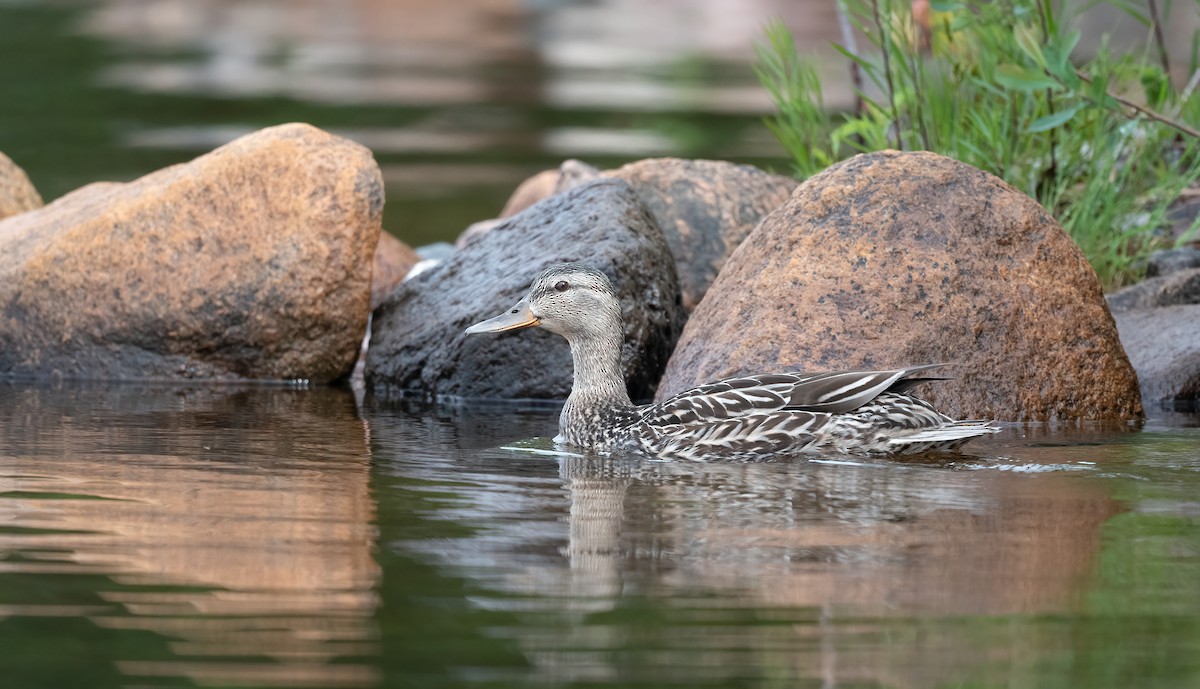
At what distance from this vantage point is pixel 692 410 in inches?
307

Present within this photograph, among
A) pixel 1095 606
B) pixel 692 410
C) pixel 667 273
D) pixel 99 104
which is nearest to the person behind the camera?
pixel 1095 606

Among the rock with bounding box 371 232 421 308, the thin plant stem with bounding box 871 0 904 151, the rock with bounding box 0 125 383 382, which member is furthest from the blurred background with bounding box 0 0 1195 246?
the rock with bounding box 0 125 383 382

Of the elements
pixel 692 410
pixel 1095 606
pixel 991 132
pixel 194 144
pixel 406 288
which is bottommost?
pixel 1095 606

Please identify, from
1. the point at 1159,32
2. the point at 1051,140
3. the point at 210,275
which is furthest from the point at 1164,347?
the point at 210,275

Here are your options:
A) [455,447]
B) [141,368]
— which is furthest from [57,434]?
[141,368]

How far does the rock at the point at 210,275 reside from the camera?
10.8 meters

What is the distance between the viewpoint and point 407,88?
24891 mm

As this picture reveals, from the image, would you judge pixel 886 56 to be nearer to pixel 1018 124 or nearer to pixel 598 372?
pixel 1018 124

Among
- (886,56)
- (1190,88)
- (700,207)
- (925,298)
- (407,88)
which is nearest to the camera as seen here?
(925,298)

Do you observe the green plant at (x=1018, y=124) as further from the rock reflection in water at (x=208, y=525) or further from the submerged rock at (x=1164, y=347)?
the rock reflection in water at (x=208, y=525)

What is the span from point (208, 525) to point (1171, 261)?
7588 millimetres

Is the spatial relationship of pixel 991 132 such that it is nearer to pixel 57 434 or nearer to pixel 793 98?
pixel 793 98

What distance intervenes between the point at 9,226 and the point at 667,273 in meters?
4.52

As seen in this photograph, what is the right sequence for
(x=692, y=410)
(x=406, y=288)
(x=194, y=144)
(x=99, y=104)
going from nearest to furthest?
(x=692, y=410) < (x=406, y=288) < (x=194, y=144) < (x=99, y=104)
